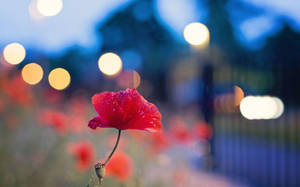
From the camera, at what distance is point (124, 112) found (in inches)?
43.0

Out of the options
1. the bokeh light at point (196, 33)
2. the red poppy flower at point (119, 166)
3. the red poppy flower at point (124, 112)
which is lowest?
the red poppy flower at point (119, 166)

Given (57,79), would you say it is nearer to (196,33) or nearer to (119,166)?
(196,33)

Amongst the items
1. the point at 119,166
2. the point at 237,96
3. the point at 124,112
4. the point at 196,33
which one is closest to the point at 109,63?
the point at 196,33

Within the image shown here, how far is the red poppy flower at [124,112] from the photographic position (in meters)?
1.09

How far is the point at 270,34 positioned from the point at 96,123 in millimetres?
20752

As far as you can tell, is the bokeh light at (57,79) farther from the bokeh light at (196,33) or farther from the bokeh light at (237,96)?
the bokeh light at (196,33)

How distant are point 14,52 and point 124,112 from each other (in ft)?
25.5

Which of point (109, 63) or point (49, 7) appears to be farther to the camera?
point (109, 63)

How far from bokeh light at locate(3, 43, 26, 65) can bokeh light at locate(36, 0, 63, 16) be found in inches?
96.7

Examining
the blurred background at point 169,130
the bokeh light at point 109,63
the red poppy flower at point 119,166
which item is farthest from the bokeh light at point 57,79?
the red poppy flower at point 119,166

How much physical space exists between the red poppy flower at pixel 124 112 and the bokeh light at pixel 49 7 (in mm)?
4628

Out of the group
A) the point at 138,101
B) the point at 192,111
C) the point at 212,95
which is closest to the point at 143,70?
the point at 192,111

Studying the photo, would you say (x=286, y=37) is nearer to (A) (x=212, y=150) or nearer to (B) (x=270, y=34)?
(B) (x=270, y=34)

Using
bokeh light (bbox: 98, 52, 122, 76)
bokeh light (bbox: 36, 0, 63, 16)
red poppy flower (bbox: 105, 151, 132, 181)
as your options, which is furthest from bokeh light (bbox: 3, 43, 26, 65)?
red poppy flower (bbox: 105, 151, 132, 181)
